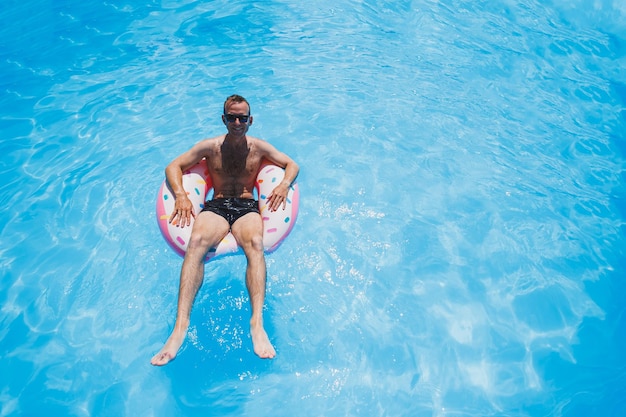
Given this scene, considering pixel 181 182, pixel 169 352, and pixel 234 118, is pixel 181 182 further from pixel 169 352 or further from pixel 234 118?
pixel 169 352

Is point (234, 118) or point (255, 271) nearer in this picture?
point (255, 271)

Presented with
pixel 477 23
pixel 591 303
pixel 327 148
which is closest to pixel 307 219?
pixel 327 148

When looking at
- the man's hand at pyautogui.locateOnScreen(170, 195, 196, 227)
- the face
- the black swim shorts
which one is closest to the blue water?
the black swim shorts

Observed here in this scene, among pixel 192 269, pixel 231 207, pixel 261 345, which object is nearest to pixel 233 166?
pixel 231 207

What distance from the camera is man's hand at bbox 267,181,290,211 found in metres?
3.71

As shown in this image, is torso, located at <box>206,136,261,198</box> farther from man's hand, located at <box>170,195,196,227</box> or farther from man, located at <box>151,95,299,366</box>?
man's hand, located at <box>170,195,196,227</box>

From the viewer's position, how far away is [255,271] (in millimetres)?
3328

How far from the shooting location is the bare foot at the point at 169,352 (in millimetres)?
2902

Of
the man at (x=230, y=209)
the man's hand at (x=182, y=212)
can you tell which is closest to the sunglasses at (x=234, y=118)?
the man at (x=230, y=209)

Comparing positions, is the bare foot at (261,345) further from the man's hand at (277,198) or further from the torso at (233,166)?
the torso at (233,166)

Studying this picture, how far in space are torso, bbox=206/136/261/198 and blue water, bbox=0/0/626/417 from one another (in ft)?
2.36

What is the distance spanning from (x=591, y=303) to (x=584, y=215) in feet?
3.60

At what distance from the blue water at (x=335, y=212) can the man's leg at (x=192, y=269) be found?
0.70m

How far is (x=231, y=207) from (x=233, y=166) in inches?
13.6
